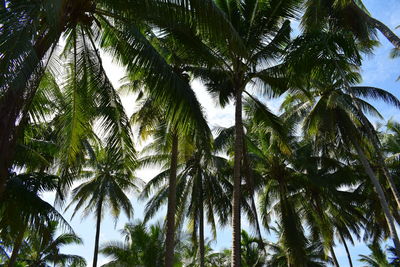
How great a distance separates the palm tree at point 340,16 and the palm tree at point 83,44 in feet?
24.8

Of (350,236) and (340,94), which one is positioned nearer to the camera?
(340,94)

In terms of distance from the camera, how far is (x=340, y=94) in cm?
1861

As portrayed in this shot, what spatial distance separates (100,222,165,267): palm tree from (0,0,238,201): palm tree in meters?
14.5

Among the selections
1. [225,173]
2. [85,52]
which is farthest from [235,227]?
[225,173]

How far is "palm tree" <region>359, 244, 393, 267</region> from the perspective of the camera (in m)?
27.1

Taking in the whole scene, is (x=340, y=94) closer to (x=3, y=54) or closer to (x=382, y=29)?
(x=382, y=29)

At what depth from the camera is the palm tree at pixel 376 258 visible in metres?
27.1

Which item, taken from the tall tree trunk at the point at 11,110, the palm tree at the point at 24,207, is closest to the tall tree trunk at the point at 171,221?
the palm tree at the point at 24,207

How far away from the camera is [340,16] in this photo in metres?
16.1

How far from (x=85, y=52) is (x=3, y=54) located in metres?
3.64

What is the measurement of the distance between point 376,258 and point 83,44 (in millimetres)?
27572

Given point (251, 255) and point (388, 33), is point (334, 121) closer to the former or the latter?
point (388, 33)

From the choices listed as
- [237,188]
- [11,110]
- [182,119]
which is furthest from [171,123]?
[237,188]

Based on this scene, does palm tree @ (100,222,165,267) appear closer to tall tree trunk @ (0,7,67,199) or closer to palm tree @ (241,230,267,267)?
palm tree @ (241,230,267,267)
